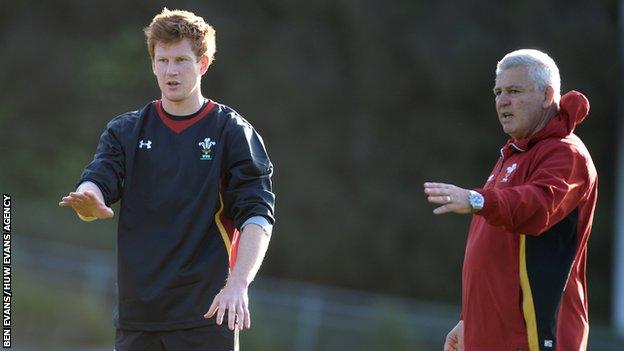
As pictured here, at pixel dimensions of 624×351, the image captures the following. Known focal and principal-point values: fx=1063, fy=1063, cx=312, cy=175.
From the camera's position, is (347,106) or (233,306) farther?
(347,106)

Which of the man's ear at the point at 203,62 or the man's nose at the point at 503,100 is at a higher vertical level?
the man's ear at the point at 203,62

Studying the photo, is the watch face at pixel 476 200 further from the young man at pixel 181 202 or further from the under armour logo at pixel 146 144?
the under armour logo at pixel 146 144

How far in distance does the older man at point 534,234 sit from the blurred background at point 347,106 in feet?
40.9

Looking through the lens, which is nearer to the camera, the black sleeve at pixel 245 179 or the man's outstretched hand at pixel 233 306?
the man's outstretched hand at pixel 233 306

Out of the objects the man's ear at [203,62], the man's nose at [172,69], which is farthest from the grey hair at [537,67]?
the man's nose at [172,69]

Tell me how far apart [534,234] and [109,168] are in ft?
5.84

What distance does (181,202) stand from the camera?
4.45 m

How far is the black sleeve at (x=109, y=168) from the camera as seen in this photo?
4.43 metres

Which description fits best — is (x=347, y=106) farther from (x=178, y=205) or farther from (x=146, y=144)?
(x=178, y=205)

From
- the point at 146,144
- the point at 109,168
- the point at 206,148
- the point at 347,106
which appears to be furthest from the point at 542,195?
the point at 347,106

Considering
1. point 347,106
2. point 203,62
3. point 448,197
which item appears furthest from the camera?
point 347,106

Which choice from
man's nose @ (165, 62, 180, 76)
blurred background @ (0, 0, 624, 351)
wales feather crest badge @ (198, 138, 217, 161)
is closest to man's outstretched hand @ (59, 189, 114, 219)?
wales feather crest badge @ (198, 138, 217, 161)

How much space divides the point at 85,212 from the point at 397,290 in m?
13.8

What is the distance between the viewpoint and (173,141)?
4.55 meters
